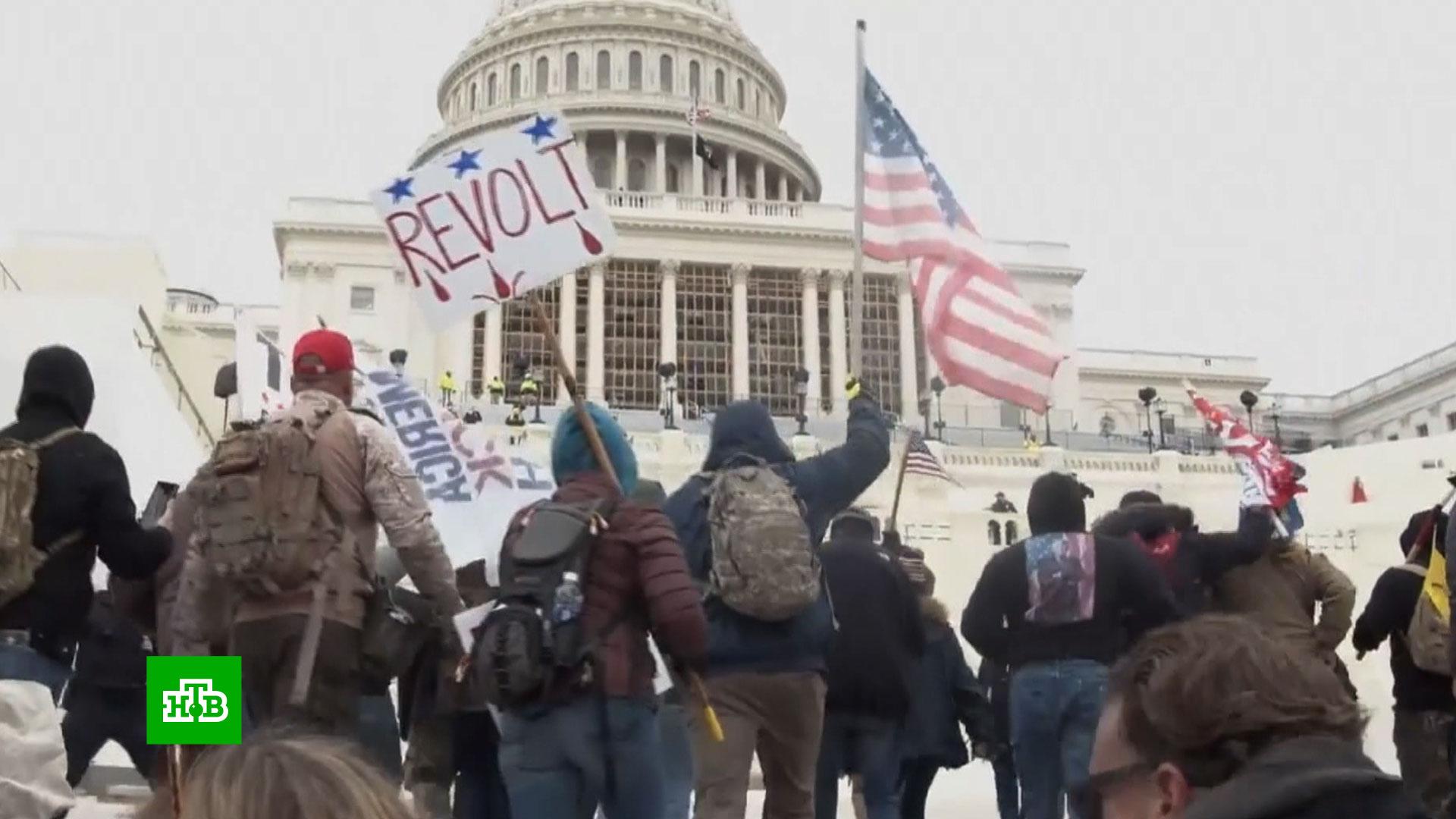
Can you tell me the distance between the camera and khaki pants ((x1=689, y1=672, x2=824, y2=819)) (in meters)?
5.17

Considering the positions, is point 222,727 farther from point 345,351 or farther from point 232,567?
point 345,351

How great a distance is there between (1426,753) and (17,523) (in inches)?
205

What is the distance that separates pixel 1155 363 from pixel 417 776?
210 feet

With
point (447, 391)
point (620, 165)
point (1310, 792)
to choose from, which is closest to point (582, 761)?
point (1310, 792)

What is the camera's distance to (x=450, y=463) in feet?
23.7

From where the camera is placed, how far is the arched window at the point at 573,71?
68.9m

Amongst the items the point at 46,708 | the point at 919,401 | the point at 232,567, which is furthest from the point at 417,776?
the point at 919,401

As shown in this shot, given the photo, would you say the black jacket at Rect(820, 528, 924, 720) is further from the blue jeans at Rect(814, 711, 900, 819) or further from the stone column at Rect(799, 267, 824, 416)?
the stone column at Rect(799, 267, 824, 416)

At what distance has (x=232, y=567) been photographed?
4.34 meters

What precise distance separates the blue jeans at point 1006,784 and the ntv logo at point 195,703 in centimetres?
476

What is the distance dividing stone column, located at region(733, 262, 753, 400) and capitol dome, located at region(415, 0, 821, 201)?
12.3m

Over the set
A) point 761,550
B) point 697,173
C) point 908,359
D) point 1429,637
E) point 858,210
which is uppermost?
point 697,173

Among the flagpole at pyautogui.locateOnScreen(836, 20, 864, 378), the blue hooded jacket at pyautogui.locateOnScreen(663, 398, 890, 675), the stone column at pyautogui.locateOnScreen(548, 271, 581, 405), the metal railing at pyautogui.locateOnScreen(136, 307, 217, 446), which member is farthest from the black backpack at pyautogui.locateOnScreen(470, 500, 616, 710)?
the stone column at pyautogui.locateOnScreen(548, 271, 581, 405)

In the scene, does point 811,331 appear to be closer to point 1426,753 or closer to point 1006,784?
point 1006,784
